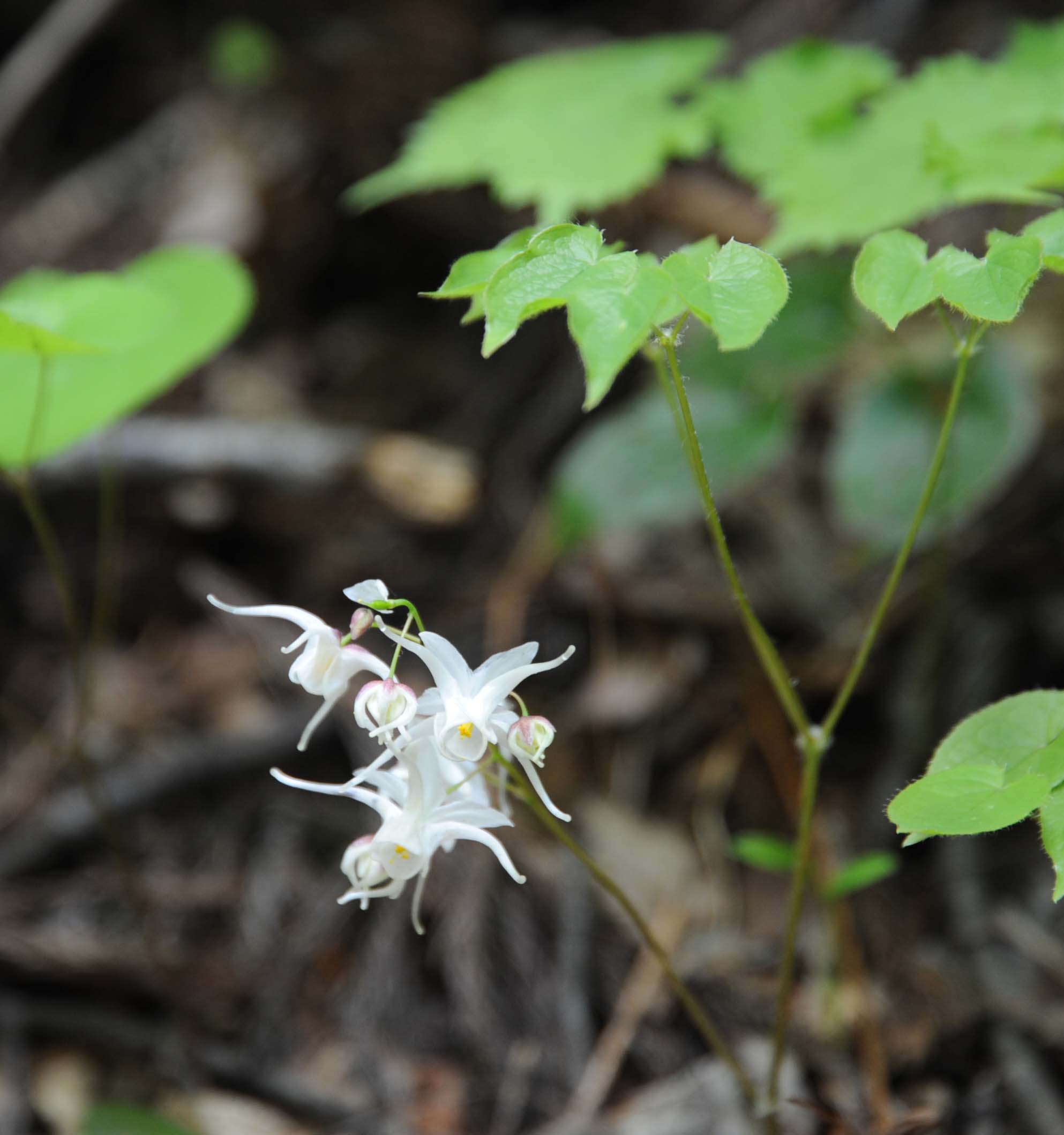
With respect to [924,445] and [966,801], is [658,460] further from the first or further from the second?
[966,801]

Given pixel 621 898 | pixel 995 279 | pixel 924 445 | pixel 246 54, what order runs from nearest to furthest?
pixel 995 279
pixel 621 898
pixel 924 445
pixel 246 54

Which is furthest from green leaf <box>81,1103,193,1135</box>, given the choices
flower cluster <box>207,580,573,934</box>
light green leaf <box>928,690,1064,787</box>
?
light green leaf <box>928,690,1064,787</box>

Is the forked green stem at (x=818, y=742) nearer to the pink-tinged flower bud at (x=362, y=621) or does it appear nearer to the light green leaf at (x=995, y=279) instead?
the light green leaf at (x=995, y=279)

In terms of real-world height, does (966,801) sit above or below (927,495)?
below

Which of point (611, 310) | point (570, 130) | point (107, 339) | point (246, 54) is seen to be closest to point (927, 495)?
point (611, 310)

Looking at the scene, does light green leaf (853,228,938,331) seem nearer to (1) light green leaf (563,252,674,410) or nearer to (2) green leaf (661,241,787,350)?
(2) green leaf (661,241,787,350)

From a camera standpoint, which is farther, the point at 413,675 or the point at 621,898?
the point at 413,675
